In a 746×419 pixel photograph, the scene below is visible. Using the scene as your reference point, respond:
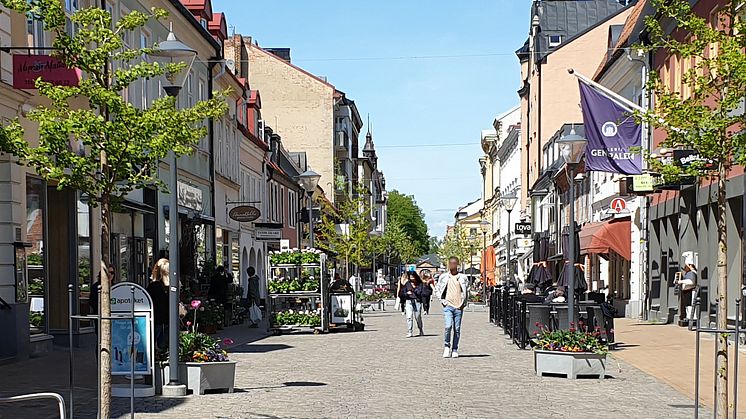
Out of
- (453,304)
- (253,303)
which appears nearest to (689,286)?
(453,304)

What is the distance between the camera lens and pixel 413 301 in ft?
88.9

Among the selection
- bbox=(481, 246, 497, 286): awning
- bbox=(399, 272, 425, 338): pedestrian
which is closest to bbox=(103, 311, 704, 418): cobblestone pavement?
bbox=(399, 272, 425, 338): pedestrian

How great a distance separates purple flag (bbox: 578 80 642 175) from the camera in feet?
68.8

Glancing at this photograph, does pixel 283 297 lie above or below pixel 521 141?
below

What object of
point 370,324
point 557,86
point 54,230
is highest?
point 557,86

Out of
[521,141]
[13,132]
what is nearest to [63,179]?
[13,132]

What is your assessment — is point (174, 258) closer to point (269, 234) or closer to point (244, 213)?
point (244, 213)

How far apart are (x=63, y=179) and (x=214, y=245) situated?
28.7 metres

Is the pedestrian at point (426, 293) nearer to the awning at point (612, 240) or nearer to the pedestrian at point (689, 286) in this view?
the awning at point (612, 240)

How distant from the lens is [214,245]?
38.5 metres

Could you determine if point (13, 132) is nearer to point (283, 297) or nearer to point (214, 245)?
point (283, 297)

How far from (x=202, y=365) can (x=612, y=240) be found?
22705mm

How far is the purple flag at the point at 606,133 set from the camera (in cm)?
2097

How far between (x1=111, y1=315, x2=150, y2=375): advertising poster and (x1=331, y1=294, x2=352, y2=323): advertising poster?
51.5 feet
